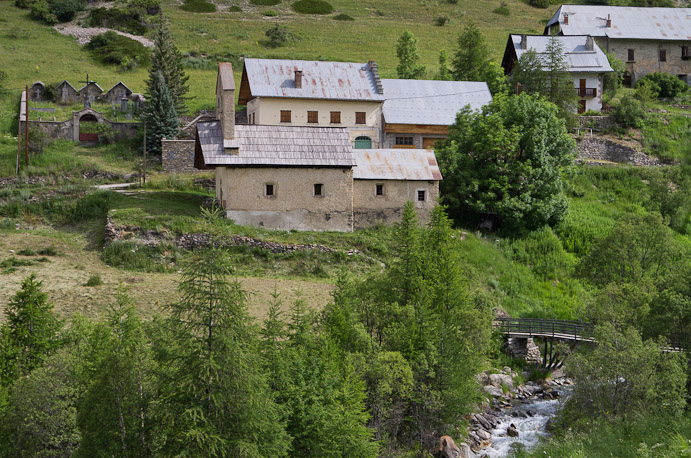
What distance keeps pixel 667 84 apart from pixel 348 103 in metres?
32.0

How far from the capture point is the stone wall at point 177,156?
4997cm

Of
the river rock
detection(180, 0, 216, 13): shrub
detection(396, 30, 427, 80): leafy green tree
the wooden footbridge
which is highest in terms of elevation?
detection(180, 0, 216, 13): shrub

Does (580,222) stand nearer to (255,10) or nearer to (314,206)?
(314,206)

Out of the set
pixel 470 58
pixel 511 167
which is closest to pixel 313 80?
pixel 511 167

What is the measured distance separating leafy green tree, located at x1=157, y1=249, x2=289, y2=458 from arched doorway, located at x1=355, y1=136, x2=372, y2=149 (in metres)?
37.4

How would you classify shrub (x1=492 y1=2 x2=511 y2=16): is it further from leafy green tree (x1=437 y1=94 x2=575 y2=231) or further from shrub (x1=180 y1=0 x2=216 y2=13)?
leafy green tree (x1=437 y1=94 x2=575 y2=231)

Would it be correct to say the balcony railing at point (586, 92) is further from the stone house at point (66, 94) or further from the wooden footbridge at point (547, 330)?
the stone house at point (66, 94)

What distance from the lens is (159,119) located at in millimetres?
53062

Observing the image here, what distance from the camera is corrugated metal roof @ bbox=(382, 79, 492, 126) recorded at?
54.4 metres

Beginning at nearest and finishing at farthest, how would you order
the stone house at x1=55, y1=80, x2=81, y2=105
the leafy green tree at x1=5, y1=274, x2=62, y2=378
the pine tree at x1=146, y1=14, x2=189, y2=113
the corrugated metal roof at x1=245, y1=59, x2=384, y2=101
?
1. the leafy green tree at x1=5, y1=274, x2=62, y2=378
2. the corrugated metal roof at x1=245, y1=59, x2=384, y2=101
3. the pine tree at x1=146, y1=14, x2=189, y2=113
4. the stone house at x1=55, y1=80, x2=81, y2=105

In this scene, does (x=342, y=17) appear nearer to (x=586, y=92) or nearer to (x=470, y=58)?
(x=470, y=58)

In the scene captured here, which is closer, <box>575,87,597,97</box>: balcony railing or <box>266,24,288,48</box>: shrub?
<box>575,87,597,97</box>: balcony railing

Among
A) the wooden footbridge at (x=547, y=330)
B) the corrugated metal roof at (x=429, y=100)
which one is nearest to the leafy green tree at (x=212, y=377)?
the wooden footbridge at (x=547, y=330)

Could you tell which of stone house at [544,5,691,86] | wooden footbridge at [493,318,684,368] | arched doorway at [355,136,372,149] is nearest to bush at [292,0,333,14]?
stone house at [544,5,691,86]
